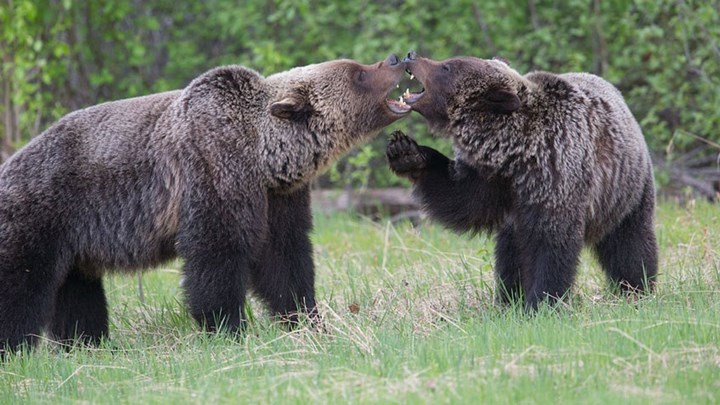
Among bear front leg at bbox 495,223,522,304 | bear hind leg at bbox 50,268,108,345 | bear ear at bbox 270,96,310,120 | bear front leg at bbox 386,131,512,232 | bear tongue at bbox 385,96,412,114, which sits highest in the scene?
bear ear at bbox 270,96,310,120

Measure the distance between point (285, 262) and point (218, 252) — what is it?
22.5 inches

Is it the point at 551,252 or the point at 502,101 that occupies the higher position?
the point at 502,101

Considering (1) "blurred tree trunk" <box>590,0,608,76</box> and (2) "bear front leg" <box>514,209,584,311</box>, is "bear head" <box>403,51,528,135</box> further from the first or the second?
(1) "blurred tree trunk" <box>590,0,608,76</box>

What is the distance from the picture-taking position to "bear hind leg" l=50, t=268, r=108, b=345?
23.4 feet

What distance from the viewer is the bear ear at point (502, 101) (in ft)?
21.4

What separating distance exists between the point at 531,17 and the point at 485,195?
7.57 meters

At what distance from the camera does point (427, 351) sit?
5281 mm

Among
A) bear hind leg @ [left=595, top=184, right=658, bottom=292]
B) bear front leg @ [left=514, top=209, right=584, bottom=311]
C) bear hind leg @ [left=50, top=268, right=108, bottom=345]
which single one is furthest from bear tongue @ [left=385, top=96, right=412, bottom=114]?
bear hind leg @ [left=50, top=268, right=108, bottom=345]

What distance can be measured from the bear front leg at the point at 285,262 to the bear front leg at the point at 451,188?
75 cm

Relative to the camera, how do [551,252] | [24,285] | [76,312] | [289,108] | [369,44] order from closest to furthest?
1. [551,252]
2. [24,285]
3. [289,108]
4. [76,312]
5. [369,44]

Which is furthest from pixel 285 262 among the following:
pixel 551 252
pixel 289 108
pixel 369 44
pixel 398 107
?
pixel 369 44

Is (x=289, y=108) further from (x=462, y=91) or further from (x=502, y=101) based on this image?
(x=502, y=101)

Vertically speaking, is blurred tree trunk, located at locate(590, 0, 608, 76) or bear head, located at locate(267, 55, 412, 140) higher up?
bear head, located at locate(267, 55, 412, 140)

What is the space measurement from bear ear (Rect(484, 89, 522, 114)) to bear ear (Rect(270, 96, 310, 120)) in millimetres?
1159
